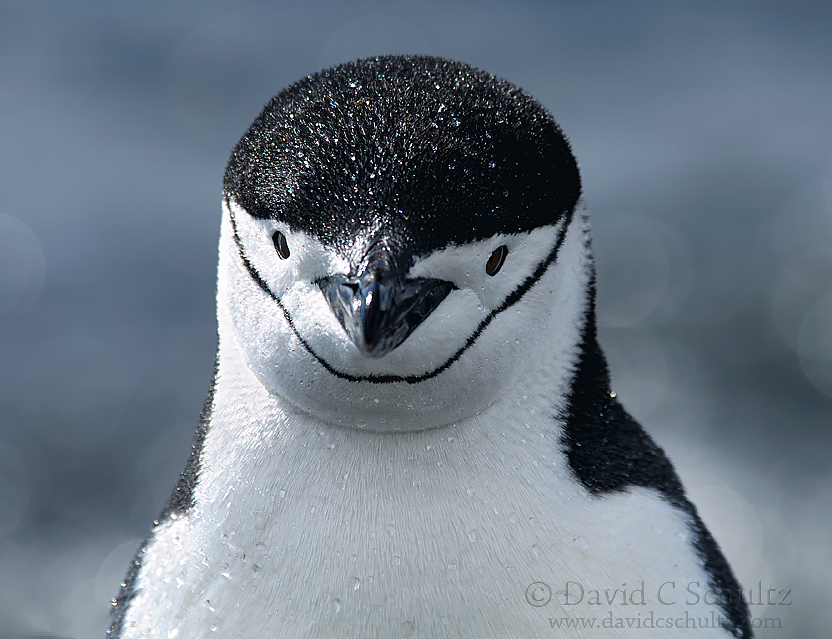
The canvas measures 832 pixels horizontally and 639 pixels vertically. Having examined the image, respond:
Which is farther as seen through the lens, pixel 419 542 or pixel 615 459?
pixel 615 459

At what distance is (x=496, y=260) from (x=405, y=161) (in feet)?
0.46

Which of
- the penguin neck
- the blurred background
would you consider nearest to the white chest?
the penguin neck

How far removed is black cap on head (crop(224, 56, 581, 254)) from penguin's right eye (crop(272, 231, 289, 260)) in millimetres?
23

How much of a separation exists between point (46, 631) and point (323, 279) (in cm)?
214

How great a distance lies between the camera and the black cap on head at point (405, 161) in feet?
2.78

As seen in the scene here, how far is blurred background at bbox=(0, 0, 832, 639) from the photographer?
289 centimetres

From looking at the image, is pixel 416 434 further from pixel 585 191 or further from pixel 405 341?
pixel 585 191

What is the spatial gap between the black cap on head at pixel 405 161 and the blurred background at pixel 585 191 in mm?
2026

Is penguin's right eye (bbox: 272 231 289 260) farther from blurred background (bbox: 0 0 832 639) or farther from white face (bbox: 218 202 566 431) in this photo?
blurred background (bbox: 0 0 832 639)

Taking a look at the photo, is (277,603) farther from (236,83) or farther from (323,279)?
(236,83)

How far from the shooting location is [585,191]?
4.21 m

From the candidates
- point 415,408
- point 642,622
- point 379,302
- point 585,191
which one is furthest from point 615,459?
point 585,191

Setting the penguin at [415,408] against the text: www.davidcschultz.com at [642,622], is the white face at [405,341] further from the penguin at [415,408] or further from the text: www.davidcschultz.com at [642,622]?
the text: www.davidcschultz.com at [642,622]

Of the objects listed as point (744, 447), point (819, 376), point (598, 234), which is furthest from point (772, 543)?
point (598, 234)
